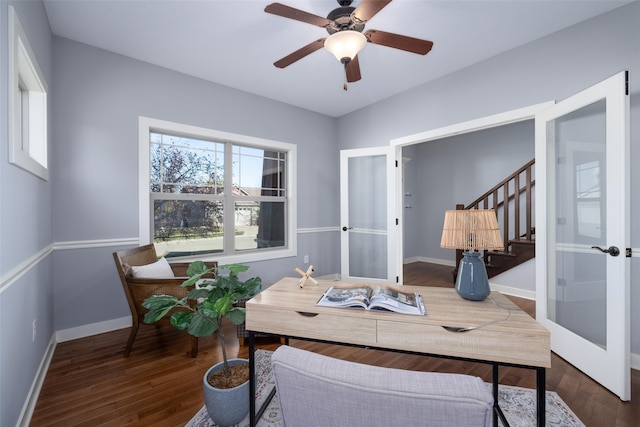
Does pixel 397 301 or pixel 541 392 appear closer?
pixel 541 392

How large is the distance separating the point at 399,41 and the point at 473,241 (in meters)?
1.36

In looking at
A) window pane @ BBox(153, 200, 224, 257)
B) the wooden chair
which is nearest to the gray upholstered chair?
the wooden chair

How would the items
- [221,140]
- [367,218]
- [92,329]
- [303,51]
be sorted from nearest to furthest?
[303,51], [92,329], [221,140], [367,218]

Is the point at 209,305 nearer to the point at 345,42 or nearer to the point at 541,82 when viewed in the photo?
the point at 345,42

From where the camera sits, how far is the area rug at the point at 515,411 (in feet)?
4.85

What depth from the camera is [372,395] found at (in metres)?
0.53

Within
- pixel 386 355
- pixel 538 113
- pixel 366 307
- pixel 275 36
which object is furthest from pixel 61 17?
pixel 538 113

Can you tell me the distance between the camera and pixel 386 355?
216 centimetres

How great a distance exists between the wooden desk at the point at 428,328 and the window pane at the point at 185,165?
2.21m

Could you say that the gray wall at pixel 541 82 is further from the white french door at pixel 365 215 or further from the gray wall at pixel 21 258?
the gray wall at pixel 21 258

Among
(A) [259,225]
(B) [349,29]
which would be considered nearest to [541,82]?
(B) [349,29]

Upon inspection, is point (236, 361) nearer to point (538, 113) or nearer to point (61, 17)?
point (61, 17)

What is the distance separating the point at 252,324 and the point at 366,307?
0.53m

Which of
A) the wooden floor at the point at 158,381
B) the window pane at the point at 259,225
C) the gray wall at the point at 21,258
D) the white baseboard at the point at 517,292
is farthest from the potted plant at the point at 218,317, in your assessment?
the white baseboard at the point at 517,292
